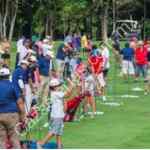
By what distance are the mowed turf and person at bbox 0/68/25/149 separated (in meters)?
2.52

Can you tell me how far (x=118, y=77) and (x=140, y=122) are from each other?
15595mm

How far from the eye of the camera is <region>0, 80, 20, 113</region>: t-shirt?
14.7 meters

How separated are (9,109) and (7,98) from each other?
0.21m

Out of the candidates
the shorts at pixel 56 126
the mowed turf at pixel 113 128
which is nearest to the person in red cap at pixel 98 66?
the mowed turf at pixel 113 128

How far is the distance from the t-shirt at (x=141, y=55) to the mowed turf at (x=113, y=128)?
16.5 ft

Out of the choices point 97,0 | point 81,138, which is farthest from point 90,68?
point 97,0

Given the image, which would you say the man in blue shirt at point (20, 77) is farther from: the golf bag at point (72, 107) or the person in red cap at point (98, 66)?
the person in red cap at point (98, 66)

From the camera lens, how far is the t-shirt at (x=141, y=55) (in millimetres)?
32281

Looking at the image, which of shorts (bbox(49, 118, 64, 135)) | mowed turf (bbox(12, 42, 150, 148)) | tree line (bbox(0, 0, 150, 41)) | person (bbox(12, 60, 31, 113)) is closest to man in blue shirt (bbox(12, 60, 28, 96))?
person (bbox(12, 60, 31, 113))

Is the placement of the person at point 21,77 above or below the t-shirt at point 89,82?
above

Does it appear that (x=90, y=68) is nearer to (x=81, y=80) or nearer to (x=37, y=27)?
(x=81, y=80)

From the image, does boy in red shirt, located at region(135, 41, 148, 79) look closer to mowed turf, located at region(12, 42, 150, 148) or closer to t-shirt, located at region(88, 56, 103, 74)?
mowed turf, located at region(12, 42, 150, 148)

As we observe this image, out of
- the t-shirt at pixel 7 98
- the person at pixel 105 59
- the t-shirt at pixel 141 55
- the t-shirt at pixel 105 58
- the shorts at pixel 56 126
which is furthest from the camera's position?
the t-shirt at pixel 141 55

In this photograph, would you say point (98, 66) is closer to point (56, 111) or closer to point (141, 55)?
point (141, 55)
